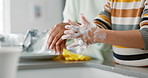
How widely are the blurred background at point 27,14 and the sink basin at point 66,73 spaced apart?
5.18ft

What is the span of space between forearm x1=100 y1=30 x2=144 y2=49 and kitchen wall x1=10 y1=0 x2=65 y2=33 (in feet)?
6.04

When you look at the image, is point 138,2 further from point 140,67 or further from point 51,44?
point 51,44

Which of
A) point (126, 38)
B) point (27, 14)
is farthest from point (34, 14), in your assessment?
point (126, 38)

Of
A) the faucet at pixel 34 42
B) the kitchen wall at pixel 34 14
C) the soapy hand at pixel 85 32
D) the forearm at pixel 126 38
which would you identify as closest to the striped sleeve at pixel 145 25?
the forearm at pixel 126 38

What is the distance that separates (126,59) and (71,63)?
0.86 feet

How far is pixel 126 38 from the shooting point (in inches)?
37.0

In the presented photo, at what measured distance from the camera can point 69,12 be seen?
1.60m

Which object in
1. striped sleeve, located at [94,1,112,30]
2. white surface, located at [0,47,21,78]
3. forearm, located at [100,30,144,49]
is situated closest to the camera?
white surface, located at [0,47,21,78]

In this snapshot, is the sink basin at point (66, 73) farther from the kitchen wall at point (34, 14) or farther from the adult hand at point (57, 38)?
the kitchen wall at point (34, 14)

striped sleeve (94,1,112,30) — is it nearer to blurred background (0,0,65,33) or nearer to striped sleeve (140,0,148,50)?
striped sleeve (140,0,148,50)

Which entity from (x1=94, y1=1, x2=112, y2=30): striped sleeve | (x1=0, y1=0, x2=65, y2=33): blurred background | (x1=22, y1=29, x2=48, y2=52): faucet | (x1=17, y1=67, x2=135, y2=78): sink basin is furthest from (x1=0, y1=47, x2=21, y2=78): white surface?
(x1=0, y1=0, x2=65, y2=33): blurred background

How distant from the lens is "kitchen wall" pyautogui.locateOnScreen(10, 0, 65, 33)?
2.65m

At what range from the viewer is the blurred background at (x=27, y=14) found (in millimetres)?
2625

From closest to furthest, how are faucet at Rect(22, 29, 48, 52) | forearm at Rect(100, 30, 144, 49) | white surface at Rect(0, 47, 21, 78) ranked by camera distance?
white surface at Rect(0, 47, 21, 78) < forearm at Rect(100, 30, 144, 49) < faucet at Rect(22, 29, 48, 52)
